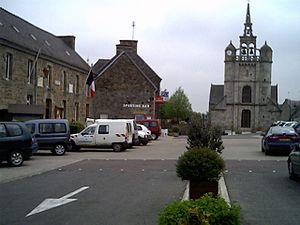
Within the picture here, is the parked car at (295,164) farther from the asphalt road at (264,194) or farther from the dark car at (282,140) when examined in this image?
the dark car at (282,140)

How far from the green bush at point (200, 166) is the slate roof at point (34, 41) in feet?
82.6

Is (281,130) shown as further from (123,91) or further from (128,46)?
(128,46)

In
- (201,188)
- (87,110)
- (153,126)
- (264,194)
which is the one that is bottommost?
(264,194)

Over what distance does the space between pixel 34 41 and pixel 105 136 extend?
48.1 feet

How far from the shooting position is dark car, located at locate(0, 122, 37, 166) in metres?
18.6

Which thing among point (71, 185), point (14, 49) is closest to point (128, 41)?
point (14, 49)

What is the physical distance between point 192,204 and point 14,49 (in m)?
31.0

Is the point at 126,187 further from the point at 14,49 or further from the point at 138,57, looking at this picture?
the point at 138,57

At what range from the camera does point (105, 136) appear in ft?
96.3

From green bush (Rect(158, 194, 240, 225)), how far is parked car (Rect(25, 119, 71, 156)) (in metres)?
20.9

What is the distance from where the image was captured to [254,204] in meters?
10.3

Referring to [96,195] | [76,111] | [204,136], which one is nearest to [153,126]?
[76,111]

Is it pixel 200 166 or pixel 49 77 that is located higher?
pixel 49 77

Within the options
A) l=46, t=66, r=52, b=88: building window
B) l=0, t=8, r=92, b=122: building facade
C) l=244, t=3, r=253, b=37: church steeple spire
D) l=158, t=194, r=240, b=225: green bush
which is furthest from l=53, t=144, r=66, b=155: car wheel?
l=244, t=3, r=253, b=37: church steeple spire
